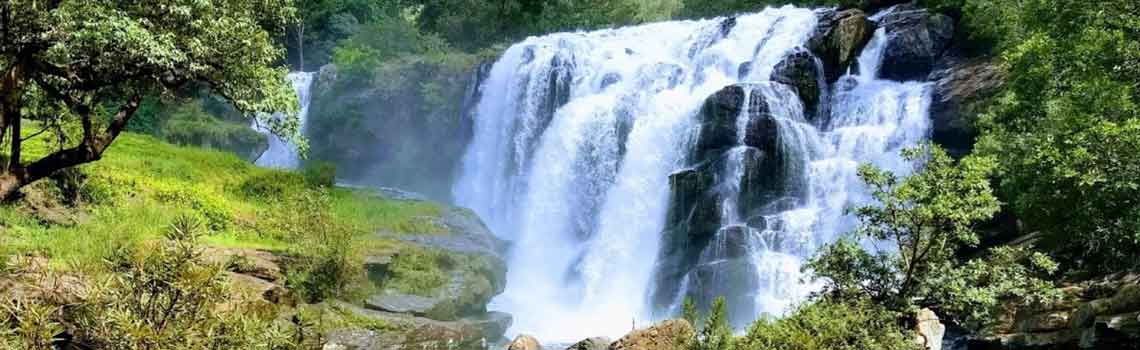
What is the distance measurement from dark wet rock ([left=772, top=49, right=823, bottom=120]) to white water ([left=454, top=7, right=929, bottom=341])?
1.86 feet

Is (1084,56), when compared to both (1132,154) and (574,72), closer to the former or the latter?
(1132,154)

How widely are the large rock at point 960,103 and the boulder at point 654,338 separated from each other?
43.8 ft

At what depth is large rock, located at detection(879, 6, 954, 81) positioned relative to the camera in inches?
976

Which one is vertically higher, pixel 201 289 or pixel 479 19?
pixel 479 19

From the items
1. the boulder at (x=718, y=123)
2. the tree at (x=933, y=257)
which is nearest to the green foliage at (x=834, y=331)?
the tree at (x=933, y=257)

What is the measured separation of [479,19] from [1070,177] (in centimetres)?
3565

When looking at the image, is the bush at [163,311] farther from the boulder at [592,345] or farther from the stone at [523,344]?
the stone at [523,344]

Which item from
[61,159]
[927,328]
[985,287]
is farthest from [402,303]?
[985,287]

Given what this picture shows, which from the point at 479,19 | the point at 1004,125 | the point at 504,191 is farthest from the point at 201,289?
the point at 479,19

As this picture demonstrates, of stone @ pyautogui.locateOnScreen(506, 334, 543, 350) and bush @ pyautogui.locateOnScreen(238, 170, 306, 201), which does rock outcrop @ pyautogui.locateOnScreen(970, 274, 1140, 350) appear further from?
bush @ pyautogui.locateOnScreen(238, 170, 306, 201)

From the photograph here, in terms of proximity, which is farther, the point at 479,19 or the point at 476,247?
the point at 479,19

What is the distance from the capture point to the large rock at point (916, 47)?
976 inches

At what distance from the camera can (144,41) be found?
9.34 metres

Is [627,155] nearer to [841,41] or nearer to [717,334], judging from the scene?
[841,41]
